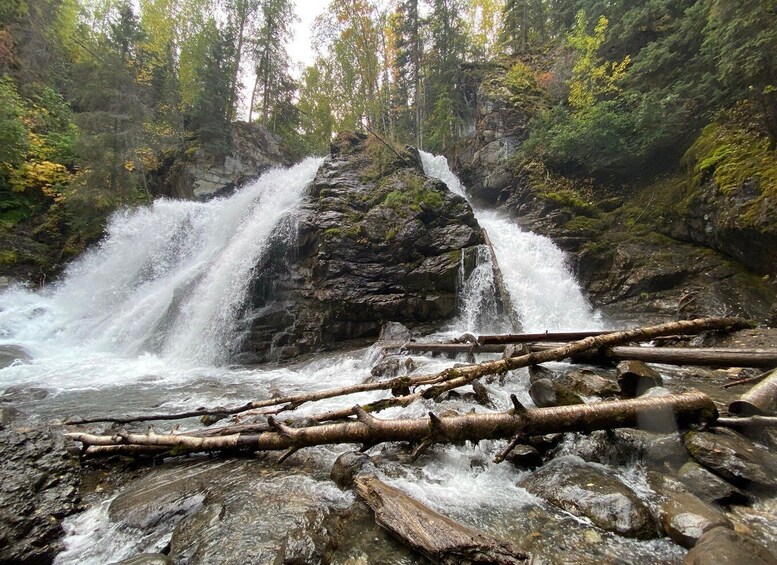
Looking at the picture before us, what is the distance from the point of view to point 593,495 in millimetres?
2846

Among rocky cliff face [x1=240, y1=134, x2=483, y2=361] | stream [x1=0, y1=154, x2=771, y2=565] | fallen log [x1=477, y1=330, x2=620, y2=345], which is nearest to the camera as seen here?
stream [x1=0, y1=154, x2=771, y2=565]

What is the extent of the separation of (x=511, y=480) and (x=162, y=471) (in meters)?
3.88

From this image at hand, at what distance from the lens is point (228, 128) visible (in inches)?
1088

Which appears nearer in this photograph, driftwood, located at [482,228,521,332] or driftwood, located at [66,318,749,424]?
driftwood, located at [66,318,749,424]

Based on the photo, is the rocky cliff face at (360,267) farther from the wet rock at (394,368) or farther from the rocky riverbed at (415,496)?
the rocky riverbed at (415,496)

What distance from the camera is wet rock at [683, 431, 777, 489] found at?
8.92ft

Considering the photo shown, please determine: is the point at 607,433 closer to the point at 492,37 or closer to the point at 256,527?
the point at 256,527

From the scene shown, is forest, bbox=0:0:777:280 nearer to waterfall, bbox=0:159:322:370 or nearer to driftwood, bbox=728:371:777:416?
waterfall, bbox=0:159:322:370

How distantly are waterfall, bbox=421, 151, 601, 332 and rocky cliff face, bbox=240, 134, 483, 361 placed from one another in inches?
35.6

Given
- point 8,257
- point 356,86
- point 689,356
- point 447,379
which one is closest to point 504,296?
point 689,356

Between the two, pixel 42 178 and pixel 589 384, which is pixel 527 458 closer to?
pixel 589 384

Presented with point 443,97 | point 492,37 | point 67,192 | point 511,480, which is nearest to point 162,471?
point 511,480

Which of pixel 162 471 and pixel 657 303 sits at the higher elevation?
pixel 657 303

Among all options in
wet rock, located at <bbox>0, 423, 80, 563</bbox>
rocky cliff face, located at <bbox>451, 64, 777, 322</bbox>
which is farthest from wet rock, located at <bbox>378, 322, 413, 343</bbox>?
wet rock, located at <bbox>0, 423, 80, 563</bbox>
